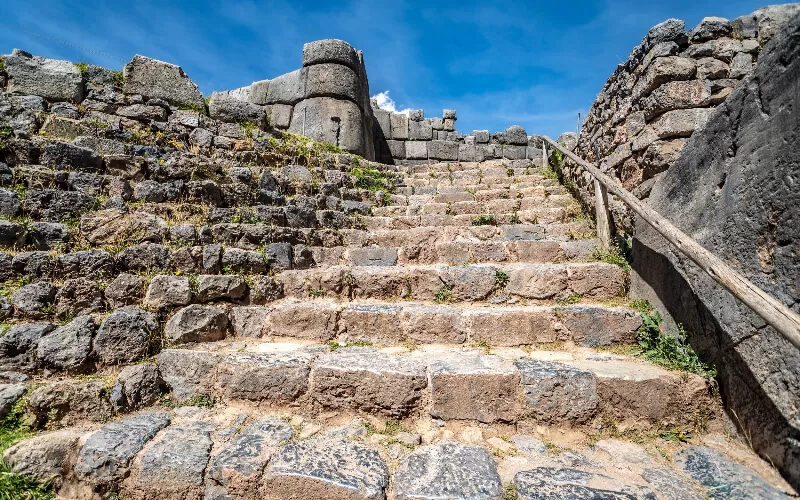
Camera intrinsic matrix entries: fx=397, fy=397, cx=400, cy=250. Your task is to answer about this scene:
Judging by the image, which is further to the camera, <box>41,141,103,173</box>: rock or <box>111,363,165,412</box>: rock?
<box>41,141,103,173</box>: rock

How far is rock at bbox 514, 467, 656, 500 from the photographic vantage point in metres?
1.76

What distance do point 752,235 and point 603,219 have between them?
1.93 metres

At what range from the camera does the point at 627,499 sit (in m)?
1.72

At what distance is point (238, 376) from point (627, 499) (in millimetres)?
2278

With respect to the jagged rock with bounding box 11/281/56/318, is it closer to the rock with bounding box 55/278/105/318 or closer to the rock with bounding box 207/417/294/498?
the rock with bounding box 55/278/105/318

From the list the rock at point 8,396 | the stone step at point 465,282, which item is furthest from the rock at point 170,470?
the stone step at point 465,282

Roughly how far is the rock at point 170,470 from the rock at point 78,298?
4.90ft

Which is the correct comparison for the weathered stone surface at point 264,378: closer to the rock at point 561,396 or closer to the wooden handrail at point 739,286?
the rock at point 561,396

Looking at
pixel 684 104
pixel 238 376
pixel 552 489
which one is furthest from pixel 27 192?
A: pixel 684 104

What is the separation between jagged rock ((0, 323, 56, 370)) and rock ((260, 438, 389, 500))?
200 cm

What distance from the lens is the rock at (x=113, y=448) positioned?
2.09 meters

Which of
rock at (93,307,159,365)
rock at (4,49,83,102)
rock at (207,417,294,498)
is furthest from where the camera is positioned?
rock at (4,49,83,102)

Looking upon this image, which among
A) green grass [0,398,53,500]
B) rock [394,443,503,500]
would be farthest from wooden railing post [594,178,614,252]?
green grass [0,398,53,500]

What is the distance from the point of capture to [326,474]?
76.5 inches
